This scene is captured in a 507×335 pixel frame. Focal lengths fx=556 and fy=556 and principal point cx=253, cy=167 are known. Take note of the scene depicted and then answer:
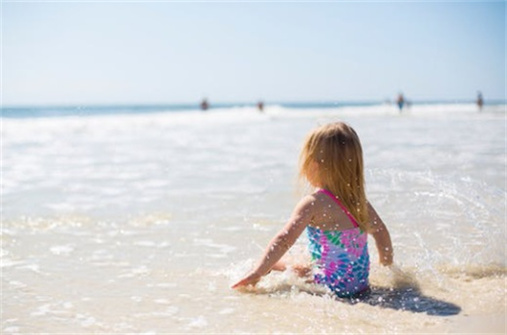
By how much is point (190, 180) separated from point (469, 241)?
4905 mm

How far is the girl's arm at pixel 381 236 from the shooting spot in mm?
3783

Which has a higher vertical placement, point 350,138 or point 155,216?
point 350,138

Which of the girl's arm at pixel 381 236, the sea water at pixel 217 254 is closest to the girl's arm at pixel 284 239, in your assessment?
the sea water at pixel 217 254

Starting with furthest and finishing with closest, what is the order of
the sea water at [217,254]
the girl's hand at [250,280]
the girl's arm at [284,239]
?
the girl's hand at [250,280] → the girl's arm at [284,239] → the sea water at [217,254]

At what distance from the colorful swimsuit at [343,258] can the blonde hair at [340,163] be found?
63 mm

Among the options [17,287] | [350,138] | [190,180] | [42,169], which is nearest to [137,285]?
[17,287]

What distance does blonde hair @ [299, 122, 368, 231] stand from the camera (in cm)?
361

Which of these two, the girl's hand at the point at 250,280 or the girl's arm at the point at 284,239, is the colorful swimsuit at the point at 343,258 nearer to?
the girl's arm at the point at 284,239

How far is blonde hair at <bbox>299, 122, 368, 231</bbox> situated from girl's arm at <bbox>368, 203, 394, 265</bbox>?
13 cm

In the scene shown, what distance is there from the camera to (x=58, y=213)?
20.8 feet

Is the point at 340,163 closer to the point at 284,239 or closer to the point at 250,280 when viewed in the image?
the point at 284,239

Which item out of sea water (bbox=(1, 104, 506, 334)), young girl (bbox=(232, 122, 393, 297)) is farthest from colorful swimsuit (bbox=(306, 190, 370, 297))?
Answer: sea water (bbox=(1, 104, 506, 334))

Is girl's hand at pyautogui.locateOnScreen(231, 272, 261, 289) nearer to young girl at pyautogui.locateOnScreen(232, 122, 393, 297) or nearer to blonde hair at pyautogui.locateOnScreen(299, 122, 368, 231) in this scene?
young girl at pyautogui.locateOnScreen(232, 122, 393, 297)

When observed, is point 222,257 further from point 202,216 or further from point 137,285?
point 202,216
